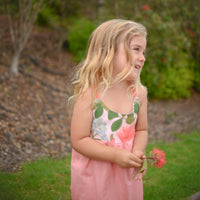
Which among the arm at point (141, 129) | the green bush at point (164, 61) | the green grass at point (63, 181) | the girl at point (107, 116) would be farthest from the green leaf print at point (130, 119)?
the green bush at point (164, 61)

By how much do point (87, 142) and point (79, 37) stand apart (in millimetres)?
6257

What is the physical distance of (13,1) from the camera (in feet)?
21.2

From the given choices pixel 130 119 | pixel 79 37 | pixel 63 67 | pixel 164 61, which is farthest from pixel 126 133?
pixel 79 37

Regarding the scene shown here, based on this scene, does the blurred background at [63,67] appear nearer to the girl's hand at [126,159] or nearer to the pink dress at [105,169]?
the pink dress at [105,169]

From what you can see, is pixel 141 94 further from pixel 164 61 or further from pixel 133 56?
pixel 164 61

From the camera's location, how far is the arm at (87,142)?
1.59 meters

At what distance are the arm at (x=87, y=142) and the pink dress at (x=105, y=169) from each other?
0.21 ft

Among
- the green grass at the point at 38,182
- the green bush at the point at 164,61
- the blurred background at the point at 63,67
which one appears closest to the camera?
the green grass at the point at 38,182

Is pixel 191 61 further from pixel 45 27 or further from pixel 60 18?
pixel 45 27

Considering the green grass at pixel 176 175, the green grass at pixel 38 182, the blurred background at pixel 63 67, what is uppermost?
the blurred background at pixel 63 67

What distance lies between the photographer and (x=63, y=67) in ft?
22.5

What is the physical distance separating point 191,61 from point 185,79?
994 millimetres

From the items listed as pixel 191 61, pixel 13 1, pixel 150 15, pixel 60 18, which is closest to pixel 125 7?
pixel 150 15

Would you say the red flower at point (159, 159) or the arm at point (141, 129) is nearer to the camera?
the red flower at point (159, 159)
